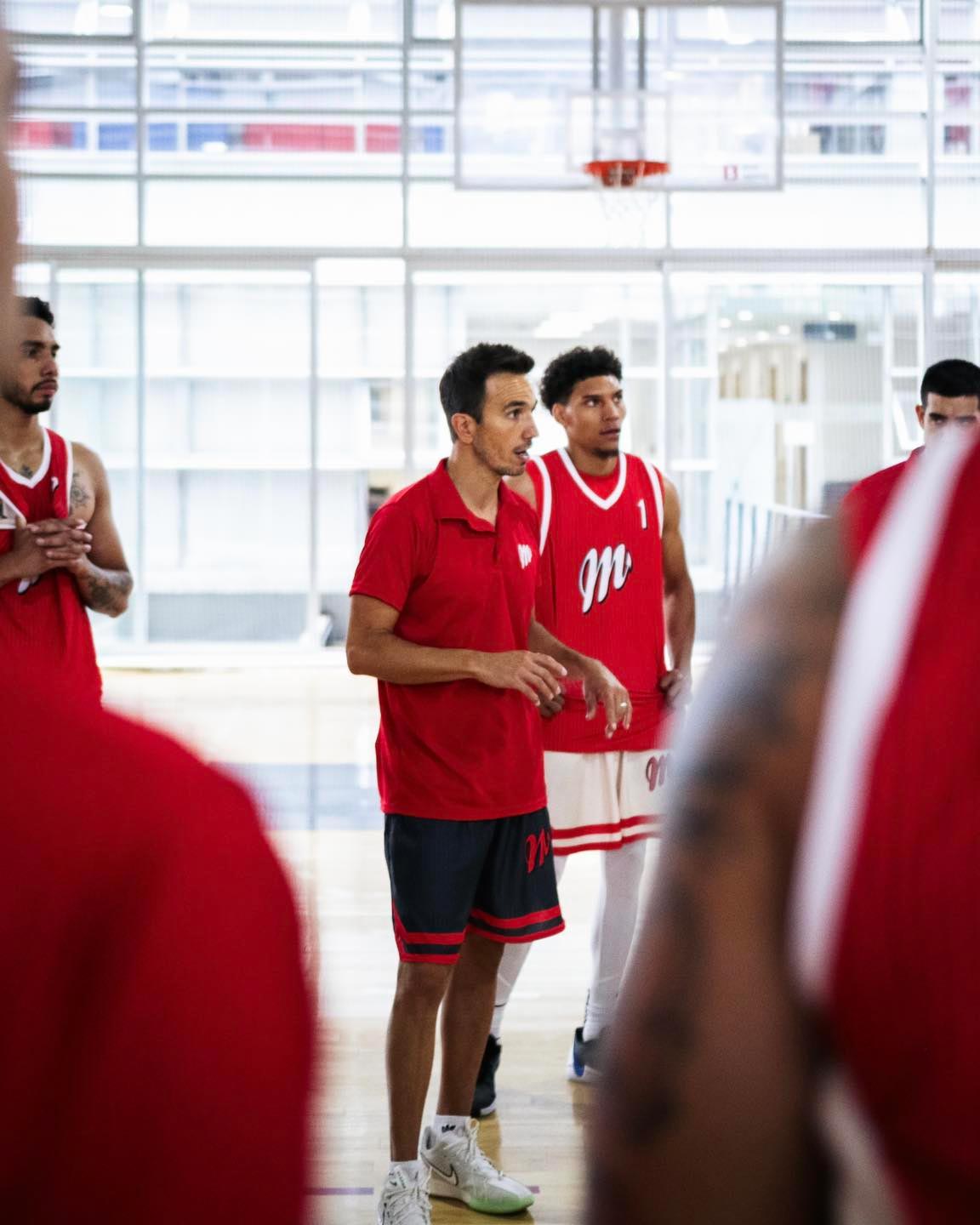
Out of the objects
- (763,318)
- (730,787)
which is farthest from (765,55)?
(730,787)

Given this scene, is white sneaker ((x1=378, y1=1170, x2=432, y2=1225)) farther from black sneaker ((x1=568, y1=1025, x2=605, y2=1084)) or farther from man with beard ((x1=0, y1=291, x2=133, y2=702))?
man with beard ((x1=0, y1=291, x2=133, y2=702))

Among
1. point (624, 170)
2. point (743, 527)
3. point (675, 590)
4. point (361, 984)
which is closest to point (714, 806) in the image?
point (675, 590)

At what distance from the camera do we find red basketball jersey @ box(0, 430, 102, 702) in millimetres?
3488

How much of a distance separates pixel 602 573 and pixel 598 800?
22.8 inches

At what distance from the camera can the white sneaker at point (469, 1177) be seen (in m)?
3.09

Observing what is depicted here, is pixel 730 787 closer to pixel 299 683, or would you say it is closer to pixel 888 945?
pixel 888 945

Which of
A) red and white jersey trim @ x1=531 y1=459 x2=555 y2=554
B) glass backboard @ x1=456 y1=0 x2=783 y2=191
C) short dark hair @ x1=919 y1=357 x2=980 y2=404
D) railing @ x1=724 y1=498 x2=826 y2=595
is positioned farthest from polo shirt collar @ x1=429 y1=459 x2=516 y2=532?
railing @ x1=724 y1=498 x2=826 y2=595

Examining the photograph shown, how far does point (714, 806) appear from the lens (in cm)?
58

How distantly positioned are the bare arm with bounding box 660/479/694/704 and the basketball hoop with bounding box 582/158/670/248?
563cm

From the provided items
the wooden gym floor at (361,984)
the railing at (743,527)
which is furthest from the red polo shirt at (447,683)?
the railing at (743,527)

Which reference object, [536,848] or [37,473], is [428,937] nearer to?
[536,848]

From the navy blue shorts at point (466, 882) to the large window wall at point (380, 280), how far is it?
8.32 metres

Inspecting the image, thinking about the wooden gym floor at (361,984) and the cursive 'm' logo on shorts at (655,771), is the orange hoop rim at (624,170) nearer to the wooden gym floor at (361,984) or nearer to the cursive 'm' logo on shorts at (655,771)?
the wooden gym floor at (361,984)

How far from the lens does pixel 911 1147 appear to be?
0.54m
